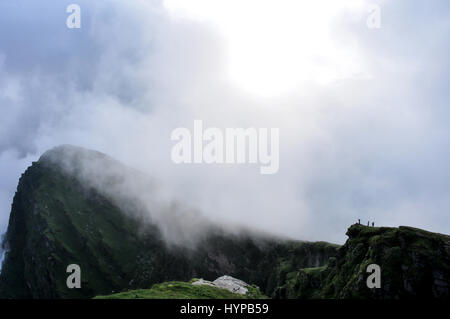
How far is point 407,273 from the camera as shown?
9894cm

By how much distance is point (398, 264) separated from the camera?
10188 cm

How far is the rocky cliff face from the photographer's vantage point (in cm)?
9644

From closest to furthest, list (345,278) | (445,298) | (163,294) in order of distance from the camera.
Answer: (163,294) → (445,298) → (345,278)

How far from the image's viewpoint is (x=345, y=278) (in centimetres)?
11862

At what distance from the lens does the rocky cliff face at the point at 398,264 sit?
96438mm

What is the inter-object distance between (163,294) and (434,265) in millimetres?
71639
